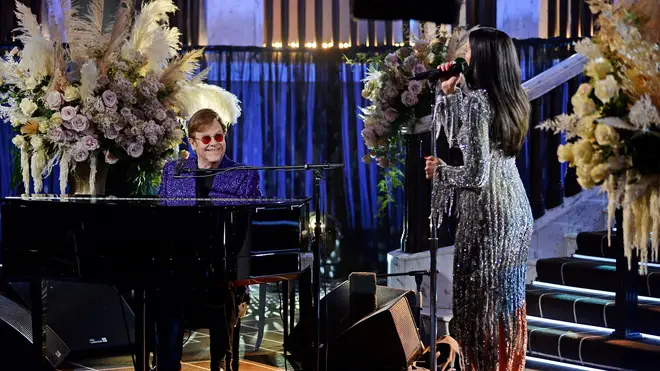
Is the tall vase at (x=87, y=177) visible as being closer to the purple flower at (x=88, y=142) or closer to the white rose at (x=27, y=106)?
the purple flower at (x=88, y=142)

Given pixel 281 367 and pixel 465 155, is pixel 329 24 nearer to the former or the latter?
pixel 281 367

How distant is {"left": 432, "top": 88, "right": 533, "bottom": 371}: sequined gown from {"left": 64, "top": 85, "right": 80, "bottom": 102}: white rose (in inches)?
90.5

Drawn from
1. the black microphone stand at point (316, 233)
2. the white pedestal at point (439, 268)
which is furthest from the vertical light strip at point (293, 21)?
the black microphone stand at point (316, 233)

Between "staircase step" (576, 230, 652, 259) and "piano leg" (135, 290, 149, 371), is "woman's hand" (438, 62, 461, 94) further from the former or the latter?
"staircase step" (576, 230, 652, 259)

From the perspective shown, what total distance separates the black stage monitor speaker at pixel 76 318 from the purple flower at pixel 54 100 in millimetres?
1159

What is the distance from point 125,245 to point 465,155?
1546mm

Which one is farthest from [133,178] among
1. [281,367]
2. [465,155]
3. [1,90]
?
[465,155]

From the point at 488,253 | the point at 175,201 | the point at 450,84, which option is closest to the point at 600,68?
the point at 450,84

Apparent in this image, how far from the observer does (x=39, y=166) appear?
213 inches

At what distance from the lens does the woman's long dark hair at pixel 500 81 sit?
12.5 ft

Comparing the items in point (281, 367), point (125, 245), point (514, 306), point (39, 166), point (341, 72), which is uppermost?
point (341, 72)

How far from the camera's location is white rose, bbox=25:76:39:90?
212 inches

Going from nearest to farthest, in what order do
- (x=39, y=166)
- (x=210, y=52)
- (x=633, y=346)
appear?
(x=633, y=346) → (x=39, y=166) → (x=210, y=52)

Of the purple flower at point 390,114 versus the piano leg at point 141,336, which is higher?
the purple flower at point 390,114
